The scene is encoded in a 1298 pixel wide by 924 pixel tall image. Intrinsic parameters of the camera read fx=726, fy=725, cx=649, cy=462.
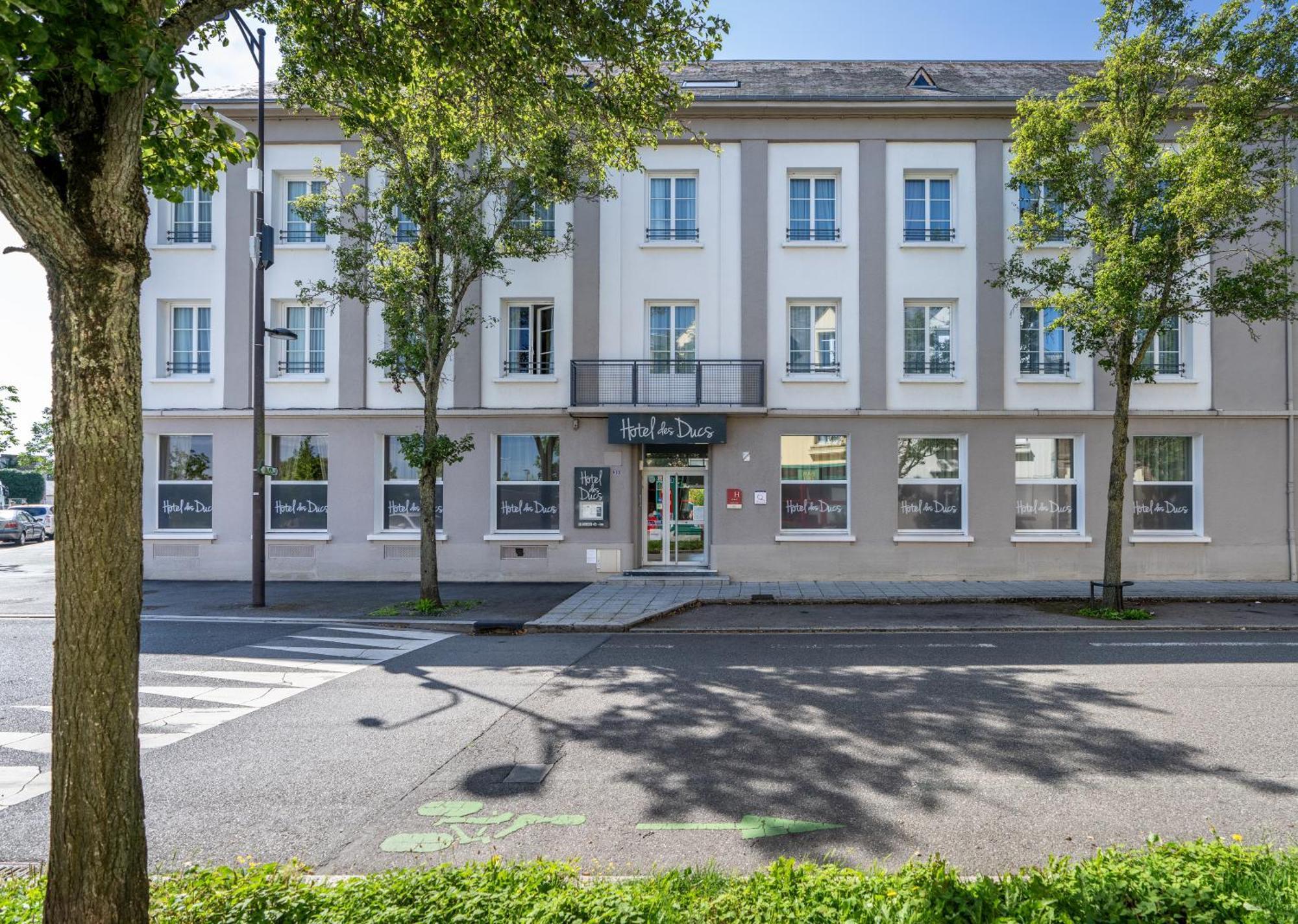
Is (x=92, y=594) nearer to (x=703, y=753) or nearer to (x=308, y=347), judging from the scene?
(x=703, y=753)

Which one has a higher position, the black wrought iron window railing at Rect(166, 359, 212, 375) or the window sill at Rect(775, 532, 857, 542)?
the black wrought iron window railing at Rect(166, 359, 212, 375)

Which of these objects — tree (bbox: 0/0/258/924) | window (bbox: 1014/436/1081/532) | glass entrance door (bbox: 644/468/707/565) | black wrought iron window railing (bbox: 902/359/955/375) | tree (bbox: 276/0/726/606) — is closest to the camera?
tree (bbox: 0/0/258/924)

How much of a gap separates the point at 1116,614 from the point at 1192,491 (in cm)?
688

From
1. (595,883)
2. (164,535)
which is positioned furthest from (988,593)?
(164,535)

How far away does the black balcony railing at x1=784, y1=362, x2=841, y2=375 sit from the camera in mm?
17406

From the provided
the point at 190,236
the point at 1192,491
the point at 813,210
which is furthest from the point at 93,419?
the point at 1192,491

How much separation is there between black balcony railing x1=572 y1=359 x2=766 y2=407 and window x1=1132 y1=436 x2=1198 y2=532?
9184mm

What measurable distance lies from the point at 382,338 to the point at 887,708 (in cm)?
1469

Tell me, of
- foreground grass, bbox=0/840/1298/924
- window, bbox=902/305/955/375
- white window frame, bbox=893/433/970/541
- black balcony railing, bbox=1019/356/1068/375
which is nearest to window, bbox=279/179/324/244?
window, bbox=902/305/955/375

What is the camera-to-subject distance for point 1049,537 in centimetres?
1703

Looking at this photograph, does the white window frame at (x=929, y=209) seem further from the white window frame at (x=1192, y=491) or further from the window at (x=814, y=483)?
the white window frame at (x=1192, y=491)

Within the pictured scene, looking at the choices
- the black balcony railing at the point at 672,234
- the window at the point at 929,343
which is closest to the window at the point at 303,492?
the black balcony railing at the point at 672,234

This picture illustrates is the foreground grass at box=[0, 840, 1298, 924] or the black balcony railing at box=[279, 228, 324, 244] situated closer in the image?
the foreground grass at box=[0, 840, 1298, 924]

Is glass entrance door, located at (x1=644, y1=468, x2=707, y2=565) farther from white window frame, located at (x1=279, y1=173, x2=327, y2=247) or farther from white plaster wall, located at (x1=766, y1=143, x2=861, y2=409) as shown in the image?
white window frame, located at (x1=279, y1=173, x2=327, y2=247)
